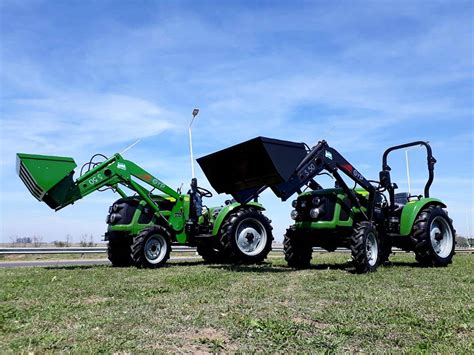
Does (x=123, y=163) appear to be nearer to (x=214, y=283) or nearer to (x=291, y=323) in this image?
(x=214, y=283)

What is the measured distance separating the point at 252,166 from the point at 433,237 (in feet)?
18.0

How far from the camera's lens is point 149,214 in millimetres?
13836

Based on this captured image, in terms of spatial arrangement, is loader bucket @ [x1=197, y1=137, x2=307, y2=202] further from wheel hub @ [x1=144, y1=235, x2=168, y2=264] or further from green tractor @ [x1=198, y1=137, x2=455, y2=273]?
wheel hub @ [x1=144, y1=235, x2=168, y2=264]

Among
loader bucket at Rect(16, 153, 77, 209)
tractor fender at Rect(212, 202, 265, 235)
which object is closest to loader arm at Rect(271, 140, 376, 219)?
tractor fender at Rect(212, 202, 265, 235)

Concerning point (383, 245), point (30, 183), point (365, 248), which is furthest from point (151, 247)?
point (383, 245)

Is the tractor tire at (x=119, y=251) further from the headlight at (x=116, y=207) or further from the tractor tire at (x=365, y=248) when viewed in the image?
the tractor tire at (x=365, y=248)

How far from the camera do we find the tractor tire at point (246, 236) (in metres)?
12.0

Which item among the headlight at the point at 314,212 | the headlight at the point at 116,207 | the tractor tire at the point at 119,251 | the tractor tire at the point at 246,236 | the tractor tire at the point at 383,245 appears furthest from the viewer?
the tractor tire at the point at 119,251

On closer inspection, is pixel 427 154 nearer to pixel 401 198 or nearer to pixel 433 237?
pixel 401 198

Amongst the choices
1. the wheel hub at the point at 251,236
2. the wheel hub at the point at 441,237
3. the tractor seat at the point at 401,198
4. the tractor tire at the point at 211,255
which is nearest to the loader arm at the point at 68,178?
the tractor tire at the point at 211,255

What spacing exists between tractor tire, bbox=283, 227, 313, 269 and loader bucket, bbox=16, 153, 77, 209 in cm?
582

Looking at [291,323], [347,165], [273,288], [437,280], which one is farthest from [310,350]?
[347,165]

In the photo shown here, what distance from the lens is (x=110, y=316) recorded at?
554 cm

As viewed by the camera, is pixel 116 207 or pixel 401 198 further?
pixel 116 207
